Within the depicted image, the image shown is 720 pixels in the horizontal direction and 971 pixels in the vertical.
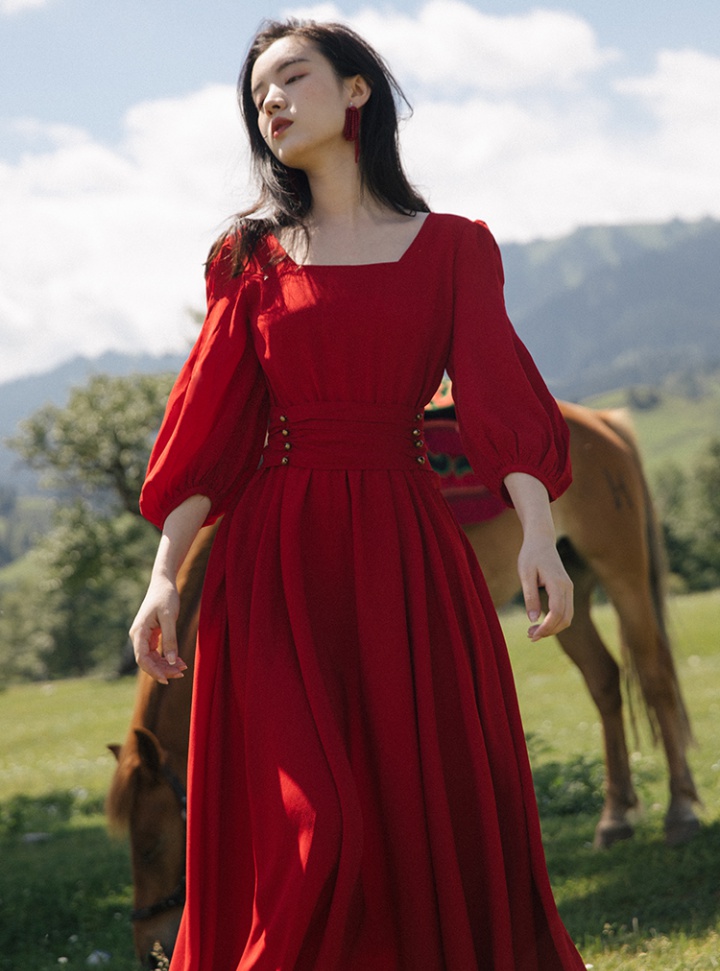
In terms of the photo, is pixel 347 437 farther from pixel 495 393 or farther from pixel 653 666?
pixel 653 666

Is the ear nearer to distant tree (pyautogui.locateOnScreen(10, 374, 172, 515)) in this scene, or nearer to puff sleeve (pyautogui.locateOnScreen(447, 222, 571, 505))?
puff sleeve (pyautogui.locateOnScreen(447, 222, 571, 505))

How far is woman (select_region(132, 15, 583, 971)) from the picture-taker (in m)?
2.16

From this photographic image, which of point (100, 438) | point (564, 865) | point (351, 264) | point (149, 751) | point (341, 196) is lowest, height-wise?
point (564, 865)

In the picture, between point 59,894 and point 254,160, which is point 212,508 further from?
point 59,894

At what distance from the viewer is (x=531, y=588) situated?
2248 millimetres

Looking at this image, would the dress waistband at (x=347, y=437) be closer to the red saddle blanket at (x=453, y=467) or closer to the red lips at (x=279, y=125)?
the red lips at (x=279, y=125)

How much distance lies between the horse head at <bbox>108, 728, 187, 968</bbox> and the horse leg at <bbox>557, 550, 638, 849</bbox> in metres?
2.72

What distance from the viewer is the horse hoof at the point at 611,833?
5.61 meters

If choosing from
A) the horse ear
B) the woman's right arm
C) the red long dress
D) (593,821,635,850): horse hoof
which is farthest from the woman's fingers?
(593,821,635,850): horse hoof

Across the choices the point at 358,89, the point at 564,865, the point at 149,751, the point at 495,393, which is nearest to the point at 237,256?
the point at 358,89

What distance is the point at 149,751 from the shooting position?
3727mm

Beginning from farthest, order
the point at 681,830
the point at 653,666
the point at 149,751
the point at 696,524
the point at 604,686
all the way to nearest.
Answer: the point at 696,524
the point at 604,686
the point at 653,666
the point at 681,830
the point at 149,751

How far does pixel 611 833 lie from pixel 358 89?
13.9ft

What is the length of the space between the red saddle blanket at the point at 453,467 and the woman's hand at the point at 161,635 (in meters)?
2.58
